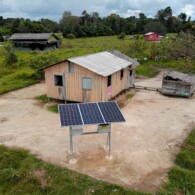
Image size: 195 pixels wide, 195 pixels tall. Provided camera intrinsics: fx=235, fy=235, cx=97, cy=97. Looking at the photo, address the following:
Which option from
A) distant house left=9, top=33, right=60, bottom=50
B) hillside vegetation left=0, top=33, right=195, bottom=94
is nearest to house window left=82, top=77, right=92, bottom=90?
hillside vegetation left=0, top=33, right=195, bottom=94

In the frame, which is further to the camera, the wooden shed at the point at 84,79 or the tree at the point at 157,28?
the tree at the point at 157,28

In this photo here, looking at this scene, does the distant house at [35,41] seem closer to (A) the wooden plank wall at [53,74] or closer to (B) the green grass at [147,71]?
(B) the green grass at [147,71]

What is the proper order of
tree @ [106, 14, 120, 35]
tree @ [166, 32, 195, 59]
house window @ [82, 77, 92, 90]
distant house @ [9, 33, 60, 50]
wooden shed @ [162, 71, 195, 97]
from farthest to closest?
1. tree @ [106, 14, 120, 35]
2. distant house @ [9, 33, 60, 50]
3. tree @ [166, 32, 195, 59]
4. wooden shed @ [162, 71, 195, 97]
5. house window @ [82, 77, 92, 90]

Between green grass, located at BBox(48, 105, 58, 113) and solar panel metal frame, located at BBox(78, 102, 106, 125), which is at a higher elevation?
solar panel metal frame, located at BBox(78, 102, 106, 125)

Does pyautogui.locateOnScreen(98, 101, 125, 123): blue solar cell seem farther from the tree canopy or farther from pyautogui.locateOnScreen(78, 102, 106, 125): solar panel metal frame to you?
the tree canopy

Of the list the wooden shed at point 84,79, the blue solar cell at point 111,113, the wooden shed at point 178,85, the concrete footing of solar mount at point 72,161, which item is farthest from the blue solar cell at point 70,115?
the wooden shed at point 178,85

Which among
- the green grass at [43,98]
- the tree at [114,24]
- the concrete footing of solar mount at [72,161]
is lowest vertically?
the green grass at [43,98]

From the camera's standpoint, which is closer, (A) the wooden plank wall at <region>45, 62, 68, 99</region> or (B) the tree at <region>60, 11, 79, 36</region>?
(A) the wooden plank wall at <region>45, 62, 68, 99</region>
